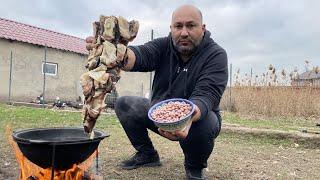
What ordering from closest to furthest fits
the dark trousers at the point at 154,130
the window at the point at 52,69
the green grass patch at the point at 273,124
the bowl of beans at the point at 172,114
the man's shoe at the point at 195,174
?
the bowl of beans at the point at 172,114, the dark trousers at the point at 154,130, the man's shoe at the point at 195,174, the green grass patch at the point at 273,124, the window at the point at 52,69

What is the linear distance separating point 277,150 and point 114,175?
3035 millimetres

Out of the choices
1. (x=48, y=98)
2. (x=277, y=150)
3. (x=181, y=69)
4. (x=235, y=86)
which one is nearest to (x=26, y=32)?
(x=48, y=98)

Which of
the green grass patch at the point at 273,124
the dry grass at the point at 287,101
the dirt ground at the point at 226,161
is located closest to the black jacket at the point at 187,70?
the dirt ground at the point at 226,161

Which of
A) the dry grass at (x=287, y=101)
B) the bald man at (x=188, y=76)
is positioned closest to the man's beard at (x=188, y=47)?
the bald man at (x=188, y=76)

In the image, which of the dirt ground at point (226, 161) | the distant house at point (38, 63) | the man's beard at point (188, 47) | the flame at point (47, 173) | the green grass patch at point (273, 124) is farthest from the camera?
the distant house at point (38, 63)

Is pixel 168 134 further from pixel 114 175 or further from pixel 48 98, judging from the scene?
pixel 48 98

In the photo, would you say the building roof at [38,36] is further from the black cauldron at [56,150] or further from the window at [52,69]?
the black cauldron at [56,150]

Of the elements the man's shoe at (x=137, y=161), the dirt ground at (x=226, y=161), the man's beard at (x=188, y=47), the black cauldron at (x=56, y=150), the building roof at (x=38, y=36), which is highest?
the building roof at (x=38, y=36)

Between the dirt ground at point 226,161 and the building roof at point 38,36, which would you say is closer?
the dirt ground at point 226,161

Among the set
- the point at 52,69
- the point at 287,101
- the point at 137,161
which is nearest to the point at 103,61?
the point at 137,161

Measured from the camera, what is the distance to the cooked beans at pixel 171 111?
2.50m

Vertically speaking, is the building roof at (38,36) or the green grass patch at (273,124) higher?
the building roof at (38,36)

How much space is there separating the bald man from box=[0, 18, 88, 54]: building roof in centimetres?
1356

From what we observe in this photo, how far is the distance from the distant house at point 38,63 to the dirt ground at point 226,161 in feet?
33.7
